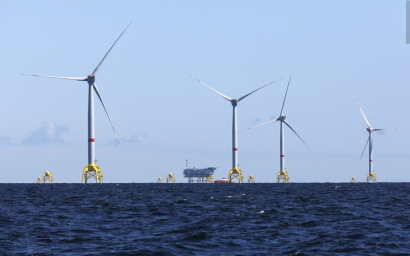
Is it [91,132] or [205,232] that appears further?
[91,132]

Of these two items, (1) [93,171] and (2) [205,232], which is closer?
(2) [205,232]

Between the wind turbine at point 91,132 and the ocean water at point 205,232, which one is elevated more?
the wind turbine at point 91,132

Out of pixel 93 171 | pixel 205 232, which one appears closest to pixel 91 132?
pixel 93 171

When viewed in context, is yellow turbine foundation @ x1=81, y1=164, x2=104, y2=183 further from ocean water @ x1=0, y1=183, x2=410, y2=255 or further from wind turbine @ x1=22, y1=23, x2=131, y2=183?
ocean water @ x1=0, y1=183, x2=410, y2=255

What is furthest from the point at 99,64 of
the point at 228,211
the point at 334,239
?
the point at 334,239

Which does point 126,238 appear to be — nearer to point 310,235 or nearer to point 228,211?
point 310,235

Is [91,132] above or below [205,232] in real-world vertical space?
above

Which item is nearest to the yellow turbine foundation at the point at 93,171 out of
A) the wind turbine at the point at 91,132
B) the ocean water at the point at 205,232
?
the wind turbine at the point at 91,132

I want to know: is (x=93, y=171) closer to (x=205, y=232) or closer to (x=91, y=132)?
(x=91, y=132)

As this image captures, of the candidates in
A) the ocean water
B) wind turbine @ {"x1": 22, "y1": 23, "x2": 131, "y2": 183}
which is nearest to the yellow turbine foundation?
wind turbine @ {"x1": 22, "y1": 23, "x2": 131, "y2": 183}

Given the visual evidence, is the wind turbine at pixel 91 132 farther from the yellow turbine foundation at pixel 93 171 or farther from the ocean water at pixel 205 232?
the ocean water at pixel 205 232

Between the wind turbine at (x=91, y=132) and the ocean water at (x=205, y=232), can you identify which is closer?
the ocean water at (x=205, y=232)

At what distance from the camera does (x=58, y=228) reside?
41.6 m

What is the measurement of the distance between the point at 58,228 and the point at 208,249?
13929 millimetres
